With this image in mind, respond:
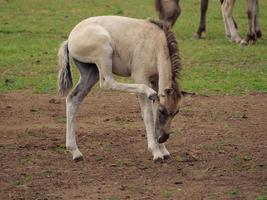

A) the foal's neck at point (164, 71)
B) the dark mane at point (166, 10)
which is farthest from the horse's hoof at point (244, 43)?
the foal's neck at point (164, 71)

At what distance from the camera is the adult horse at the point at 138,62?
28.9 ft

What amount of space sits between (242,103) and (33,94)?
3.09 meters

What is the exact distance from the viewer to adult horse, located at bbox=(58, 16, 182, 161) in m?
8.81

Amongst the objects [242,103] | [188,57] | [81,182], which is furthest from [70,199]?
[188,57]

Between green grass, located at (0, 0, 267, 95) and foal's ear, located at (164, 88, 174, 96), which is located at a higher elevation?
foal's ear, located at (164, 88, 174, 96)

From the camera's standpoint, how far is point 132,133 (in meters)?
10.6

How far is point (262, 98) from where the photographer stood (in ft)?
42.4

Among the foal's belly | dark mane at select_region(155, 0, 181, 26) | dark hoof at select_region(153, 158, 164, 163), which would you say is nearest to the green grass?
dark mane at select_region(155, 0, 181, 26)

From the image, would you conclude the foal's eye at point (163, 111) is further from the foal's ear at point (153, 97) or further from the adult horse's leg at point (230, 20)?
the adult horse's leg at point (230, 20)

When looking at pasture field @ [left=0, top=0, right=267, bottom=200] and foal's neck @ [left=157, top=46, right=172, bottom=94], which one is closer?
pasture field @ [left=0, top=0, right=267, bottom=200]

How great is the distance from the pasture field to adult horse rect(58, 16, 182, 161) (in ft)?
1.33

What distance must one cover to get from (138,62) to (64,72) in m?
0.83

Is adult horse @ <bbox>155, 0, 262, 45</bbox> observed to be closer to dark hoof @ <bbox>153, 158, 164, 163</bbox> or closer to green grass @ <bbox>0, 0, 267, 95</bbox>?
green grass @ <bbox>0, 0, 267, 95</bbox>

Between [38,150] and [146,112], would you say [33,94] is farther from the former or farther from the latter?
[146,112]
